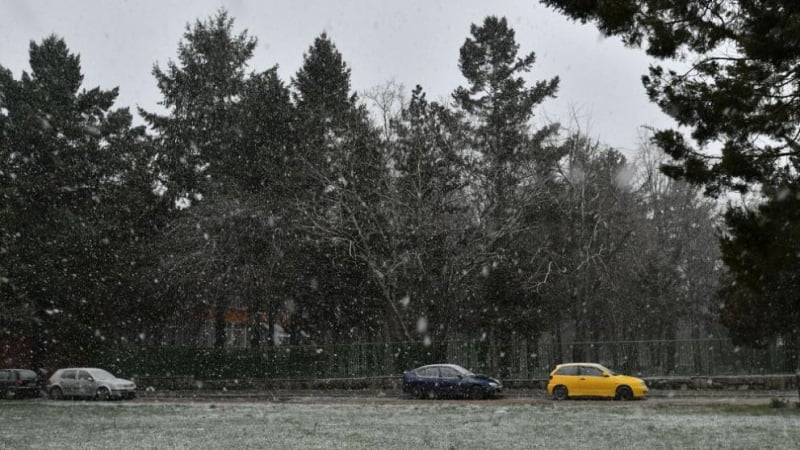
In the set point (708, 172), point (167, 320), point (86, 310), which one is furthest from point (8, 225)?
point (708, 172)

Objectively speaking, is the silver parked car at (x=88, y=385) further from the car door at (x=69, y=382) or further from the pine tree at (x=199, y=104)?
the pine tree at (x=199, y=104)

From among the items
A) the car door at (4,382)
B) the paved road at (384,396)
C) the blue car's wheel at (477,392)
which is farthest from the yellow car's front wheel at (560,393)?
the car door at (4,382)

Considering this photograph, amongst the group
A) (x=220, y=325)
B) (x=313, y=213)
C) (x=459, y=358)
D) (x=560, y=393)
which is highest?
(x=313, y=213)

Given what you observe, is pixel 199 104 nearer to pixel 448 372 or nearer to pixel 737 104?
pixel 448 372

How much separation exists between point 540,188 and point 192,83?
2321 centimetres

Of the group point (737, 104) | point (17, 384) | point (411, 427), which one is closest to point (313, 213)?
point (17, 384)

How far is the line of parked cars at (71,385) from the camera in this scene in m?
33.8

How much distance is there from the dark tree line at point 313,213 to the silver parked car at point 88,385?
4026mm

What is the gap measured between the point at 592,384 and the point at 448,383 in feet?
17.8

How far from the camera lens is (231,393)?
37875 millimetres

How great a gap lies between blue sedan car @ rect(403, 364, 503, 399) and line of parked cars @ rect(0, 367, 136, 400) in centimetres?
1180

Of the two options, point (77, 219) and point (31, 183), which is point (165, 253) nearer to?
point (77, 219)

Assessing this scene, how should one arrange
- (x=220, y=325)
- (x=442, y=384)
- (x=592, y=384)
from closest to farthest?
(x=592, y=384), (x=442, y=384), (x=220, y=325)

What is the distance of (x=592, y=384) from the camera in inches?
1147
